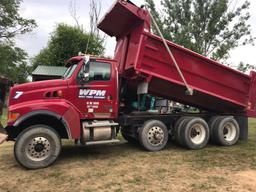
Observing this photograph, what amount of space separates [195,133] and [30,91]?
461 centimetres

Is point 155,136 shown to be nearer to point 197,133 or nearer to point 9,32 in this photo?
point 197,133

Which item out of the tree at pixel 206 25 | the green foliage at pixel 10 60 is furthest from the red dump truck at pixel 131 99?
the green foliage at pixel 10 60

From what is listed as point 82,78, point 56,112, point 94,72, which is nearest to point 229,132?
point 94,72

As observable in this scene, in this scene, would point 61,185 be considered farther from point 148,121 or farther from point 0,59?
point 0,59

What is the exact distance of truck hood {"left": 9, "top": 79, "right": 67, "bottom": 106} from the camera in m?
6.66

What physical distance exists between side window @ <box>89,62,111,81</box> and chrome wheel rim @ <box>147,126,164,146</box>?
1.82m

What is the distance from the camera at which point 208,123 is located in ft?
29.7

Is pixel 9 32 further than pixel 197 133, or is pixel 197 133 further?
pixel 9 32

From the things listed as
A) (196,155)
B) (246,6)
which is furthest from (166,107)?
(246,6)

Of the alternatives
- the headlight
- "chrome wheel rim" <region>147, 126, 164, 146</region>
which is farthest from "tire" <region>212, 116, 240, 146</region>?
the headlight

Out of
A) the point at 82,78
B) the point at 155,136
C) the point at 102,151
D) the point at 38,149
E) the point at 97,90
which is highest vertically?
the point at 82,78

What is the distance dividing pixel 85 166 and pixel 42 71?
21.6 meters

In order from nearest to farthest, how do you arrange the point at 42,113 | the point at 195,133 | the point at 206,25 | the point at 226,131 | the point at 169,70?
the point at 42,113 → the point at 169,70 → the point at 195,133 → the point at 226,131 → the point at 206,25

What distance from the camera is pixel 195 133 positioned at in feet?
28.2
